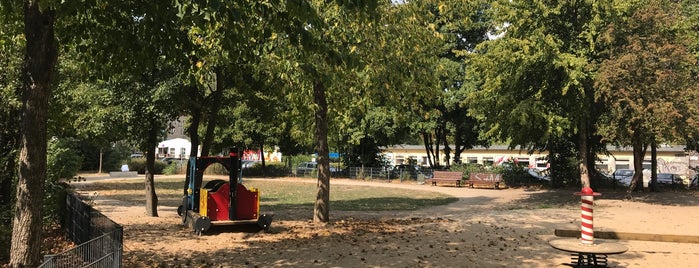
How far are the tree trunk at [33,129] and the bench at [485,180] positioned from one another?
29.8 m

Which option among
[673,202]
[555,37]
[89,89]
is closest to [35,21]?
[89,89]

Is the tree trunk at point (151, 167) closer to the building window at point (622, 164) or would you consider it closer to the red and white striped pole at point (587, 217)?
the red and white striped pole at point (587, 217)

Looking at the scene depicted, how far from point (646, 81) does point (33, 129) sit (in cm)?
2028

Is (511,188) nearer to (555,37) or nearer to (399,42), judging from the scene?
(555,37)

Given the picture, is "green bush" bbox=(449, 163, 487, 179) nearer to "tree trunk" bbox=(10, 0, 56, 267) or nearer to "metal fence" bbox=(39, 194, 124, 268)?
"metal fence" bbox=(39, 194, 124, 268)

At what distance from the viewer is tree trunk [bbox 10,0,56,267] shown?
558cm

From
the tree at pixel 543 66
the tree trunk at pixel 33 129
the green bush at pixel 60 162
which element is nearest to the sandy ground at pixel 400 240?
the green bush at pixel 60 162

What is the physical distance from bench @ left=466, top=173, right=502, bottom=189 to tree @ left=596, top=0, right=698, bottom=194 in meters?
12.3

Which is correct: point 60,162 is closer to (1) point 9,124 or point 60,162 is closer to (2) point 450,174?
(1) point 9,124

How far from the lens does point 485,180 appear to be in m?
33.2

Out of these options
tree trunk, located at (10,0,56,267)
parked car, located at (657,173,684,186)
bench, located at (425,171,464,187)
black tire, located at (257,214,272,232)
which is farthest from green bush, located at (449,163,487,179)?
tree trunk, located at (10,0,56,267)

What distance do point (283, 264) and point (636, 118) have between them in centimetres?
1591

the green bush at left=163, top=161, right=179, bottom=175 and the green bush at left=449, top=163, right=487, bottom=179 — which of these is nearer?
the green bush at left=449, top=163, right=487, bottom=179

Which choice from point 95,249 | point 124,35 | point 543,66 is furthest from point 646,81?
point 95,249
